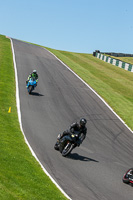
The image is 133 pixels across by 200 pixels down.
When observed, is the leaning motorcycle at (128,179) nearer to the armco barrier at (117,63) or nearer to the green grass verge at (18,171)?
the green grass verge at (18,171)

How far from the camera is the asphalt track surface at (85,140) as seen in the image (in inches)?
458

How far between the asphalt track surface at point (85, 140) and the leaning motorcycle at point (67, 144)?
10.0 inches

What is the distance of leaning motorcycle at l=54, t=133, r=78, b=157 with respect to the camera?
46.6 ft

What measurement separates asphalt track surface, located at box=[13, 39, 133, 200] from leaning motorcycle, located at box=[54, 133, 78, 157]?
0.25 m

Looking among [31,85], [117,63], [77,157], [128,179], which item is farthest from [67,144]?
[117,63]

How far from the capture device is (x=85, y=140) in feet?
57.8

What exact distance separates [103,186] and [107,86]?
77.9 feet

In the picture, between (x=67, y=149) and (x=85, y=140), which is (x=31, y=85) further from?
(x=67, y=149)

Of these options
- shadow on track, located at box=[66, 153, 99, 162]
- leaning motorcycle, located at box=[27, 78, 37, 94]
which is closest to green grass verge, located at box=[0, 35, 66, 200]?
shadow on track, located at box=[66, 153, 99, 162]

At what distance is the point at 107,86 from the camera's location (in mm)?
34812

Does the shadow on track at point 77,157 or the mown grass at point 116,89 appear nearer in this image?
the shadow on track at point 77,157

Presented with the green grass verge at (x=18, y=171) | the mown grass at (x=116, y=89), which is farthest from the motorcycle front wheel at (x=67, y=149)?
the mown grass at (x=116, y=89)

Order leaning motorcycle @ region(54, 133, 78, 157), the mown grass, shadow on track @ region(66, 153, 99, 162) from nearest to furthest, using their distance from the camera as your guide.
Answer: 1. leaning motorcycle @ region(54, 133, 78, 157)
2. shadow on track @ region(66, 153, 99, 162)
3. the mown grass

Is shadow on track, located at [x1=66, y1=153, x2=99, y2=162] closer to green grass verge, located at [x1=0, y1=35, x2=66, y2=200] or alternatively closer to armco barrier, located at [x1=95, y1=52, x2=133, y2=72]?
green grass verge, located at [x1=0, y1=35, x2=66, y2=200]
